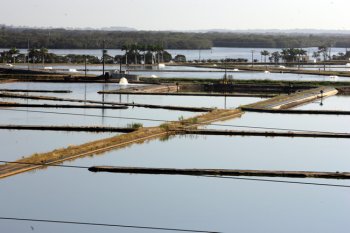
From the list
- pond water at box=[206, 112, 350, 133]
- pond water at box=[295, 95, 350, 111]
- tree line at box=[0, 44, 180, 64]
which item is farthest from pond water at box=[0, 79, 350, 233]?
tree line at box=[0, 44, 180, 64]

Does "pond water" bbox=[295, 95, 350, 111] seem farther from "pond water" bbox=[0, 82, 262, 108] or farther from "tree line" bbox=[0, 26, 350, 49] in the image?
"tree line" bbox=[0, 26, 350, 49]

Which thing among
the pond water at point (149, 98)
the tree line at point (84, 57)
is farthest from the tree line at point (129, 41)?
the pond water at point (149, 98)

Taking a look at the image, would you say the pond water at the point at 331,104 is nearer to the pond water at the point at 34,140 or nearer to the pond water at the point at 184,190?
the pond water at the point at 184,190

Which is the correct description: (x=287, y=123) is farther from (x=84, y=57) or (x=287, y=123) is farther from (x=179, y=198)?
(x=84, y=57)

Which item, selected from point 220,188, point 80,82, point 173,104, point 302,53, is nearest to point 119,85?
point 80,82

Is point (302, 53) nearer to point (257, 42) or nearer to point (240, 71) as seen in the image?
point (240, 71)

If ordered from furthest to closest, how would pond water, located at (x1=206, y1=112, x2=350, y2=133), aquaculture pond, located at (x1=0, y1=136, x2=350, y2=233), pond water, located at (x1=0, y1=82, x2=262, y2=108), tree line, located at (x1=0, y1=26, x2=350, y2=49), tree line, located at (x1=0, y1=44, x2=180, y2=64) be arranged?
tree line, located at (x1=0, y1=26, x2=350, y2=49) < tree line, located at (x1=0, y1=44, x2=180, y2=64) < pond water, located at (x1=0, y1=82, x2=262, y2=108) < pond water, located at (x1=206, y1=112, x2=350, y2=133) < aquaculture pond, located at (x1=0, y1=136, x2=350, y2=233)

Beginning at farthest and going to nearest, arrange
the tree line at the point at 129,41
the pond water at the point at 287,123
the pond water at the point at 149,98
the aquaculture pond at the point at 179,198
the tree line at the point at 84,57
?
the tree line at the point at 129,41
the tree line at the point at 84,57
the pond water at the point at 149,98
the pond water at the point at 287,123
the aquaculture pond at the point at 179,198

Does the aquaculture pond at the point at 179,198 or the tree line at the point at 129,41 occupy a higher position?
the tree line at the point at 129,41
